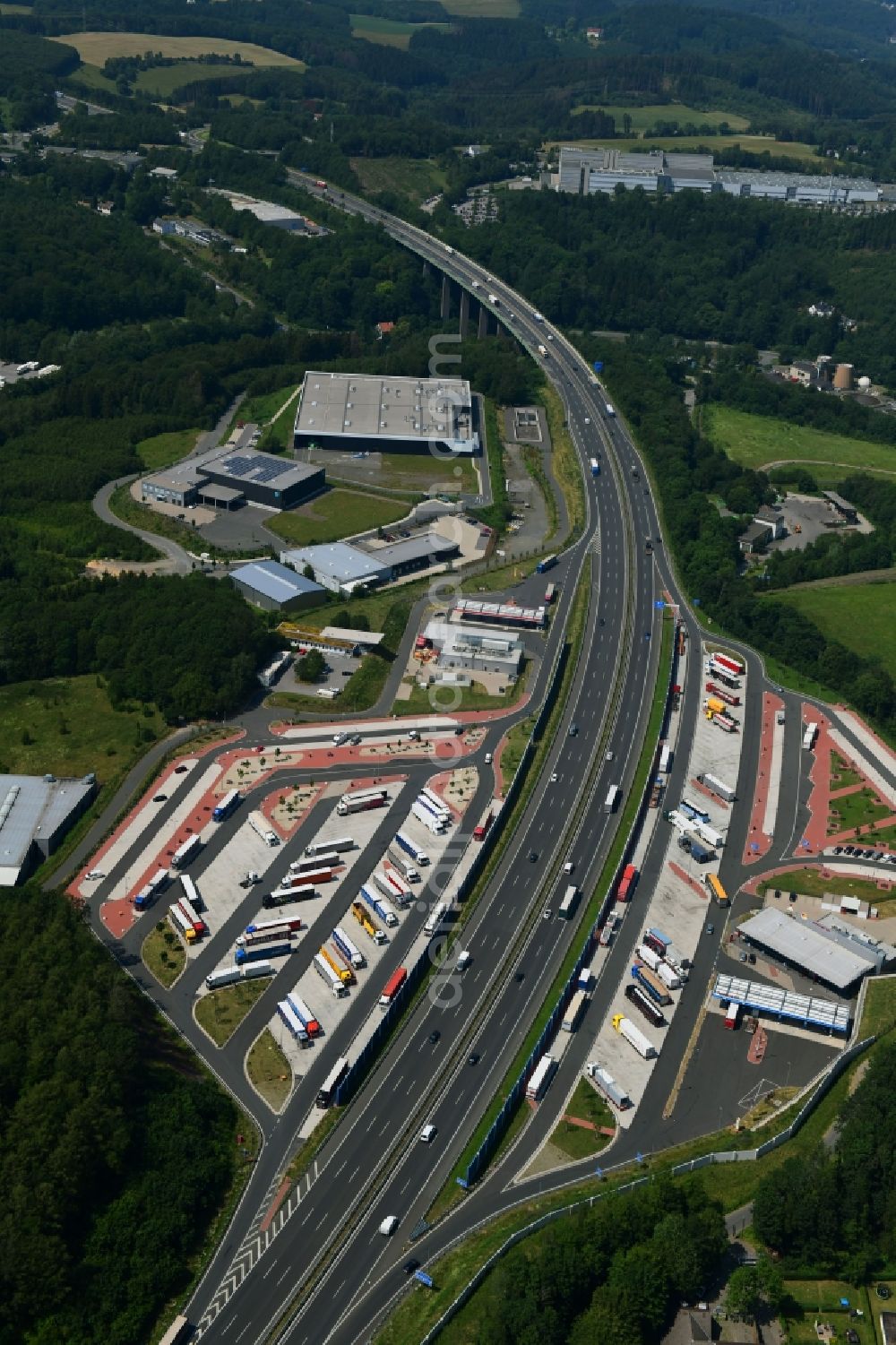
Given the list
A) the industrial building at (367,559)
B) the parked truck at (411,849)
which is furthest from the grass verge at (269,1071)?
the industrial building at (367,559)

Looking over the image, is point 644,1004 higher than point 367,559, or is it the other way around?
point 367,559

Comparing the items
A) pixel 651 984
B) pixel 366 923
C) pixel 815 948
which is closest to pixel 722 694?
pixel 815 948

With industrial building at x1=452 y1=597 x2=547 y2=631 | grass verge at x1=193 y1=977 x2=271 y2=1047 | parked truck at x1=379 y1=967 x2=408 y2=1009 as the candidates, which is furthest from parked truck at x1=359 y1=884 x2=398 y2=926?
industrial building at x1=452 y1=597 x2=547 y2=631

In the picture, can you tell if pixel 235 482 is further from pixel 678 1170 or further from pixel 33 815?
pixel 678 1170

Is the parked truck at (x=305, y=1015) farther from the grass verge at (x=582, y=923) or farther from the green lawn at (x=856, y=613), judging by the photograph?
→ the green lawn at (x=856, y=613)

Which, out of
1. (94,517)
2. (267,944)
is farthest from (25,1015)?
(94,517)

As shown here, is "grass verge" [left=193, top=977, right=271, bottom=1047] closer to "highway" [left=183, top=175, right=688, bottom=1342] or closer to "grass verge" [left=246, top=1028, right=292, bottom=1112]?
"grass verge" [left=246, top=1028, right=292, bottom=1112]

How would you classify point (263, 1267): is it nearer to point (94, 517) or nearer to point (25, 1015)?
point (25, 1015)
